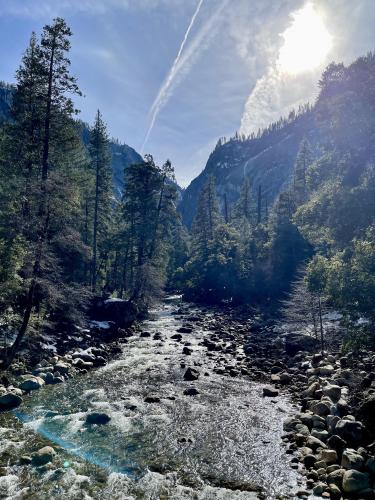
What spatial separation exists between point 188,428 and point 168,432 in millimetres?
844

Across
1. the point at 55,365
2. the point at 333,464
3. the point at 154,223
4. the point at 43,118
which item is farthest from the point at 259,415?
the point at 154,223

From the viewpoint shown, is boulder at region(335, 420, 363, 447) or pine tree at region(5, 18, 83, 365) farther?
pine tree at region(5, 18, 83, 365)

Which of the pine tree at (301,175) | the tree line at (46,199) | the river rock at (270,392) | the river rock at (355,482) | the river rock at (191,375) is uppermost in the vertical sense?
the pine tree at (301,175)

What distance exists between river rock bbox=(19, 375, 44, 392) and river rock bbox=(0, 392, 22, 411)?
1.63 m

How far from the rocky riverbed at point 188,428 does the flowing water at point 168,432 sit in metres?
0.04

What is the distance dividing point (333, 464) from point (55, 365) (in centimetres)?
1409

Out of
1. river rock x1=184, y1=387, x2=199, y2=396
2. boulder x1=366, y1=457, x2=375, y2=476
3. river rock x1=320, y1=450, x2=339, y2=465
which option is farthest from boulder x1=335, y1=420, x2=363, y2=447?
river rock x1=184, y1=387, x2=199, y2=396

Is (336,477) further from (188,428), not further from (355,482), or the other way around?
(188,428)

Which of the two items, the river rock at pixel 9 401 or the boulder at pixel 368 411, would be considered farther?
the river rock at pixel 9 401

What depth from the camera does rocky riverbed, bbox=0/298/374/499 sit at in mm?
9789

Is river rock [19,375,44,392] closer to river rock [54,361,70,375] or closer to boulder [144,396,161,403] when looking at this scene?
river rock [54,361,70,375]

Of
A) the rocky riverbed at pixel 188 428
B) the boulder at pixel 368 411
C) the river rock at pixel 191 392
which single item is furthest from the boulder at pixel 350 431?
the river rock at pixel 191 392

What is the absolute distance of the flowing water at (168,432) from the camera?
9938 mm

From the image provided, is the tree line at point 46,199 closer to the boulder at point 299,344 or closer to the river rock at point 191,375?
the river rock at point 191,375
